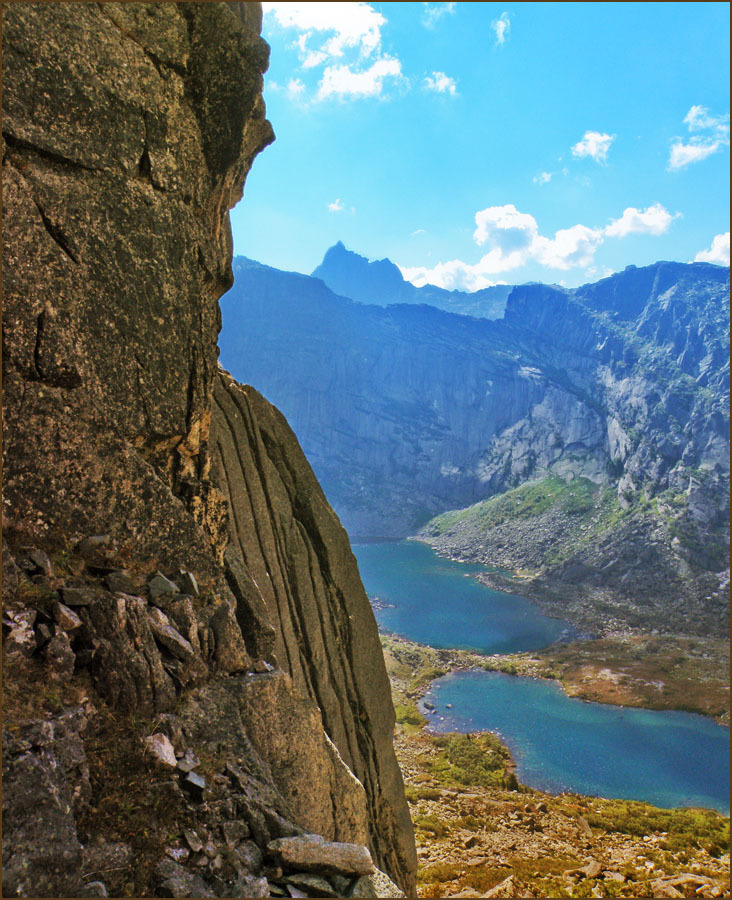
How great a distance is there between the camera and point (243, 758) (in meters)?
6.18

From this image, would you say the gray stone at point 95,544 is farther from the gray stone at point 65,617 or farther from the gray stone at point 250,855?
Result: the gray stone at point 250,855

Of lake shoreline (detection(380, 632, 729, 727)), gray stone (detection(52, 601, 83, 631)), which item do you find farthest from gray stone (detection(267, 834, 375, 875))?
lake shoreline (detection(380, 632, 729, 727))

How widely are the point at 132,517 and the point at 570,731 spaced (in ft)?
197

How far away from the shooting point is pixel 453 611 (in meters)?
93.4

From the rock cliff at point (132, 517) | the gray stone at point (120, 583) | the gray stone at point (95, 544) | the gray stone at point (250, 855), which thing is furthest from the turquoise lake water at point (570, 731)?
the gray stone at point (95, 544)

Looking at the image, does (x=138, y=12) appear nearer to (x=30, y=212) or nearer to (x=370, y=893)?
(x=30, y=212)

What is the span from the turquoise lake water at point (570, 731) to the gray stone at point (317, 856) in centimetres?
4629

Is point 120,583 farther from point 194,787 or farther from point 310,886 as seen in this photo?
point 310,886

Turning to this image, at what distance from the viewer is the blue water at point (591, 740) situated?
4588cm

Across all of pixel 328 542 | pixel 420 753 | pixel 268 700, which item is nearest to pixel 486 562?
pixel 420 753

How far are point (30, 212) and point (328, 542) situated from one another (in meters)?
11.5

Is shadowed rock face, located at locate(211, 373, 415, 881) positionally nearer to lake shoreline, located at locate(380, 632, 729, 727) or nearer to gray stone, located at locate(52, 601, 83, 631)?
gray stone, located at locate(52, 601, 83, 631)

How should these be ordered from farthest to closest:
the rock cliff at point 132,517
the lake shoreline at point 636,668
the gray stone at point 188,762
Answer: the lake shoreline at point 636,668 < the gray stone at point 188,762 < the rock cliff at point 132,517

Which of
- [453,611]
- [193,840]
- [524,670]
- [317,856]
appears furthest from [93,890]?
[453,611]
